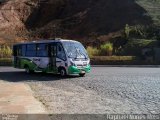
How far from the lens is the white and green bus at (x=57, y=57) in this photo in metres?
24.8

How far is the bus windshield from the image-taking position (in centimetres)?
2497

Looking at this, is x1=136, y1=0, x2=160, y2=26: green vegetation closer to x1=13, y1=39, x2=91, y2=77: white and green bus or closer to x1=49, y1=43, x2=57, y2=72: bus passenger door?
x1=13, y1=39, x2=91, y2=77: white and green bus

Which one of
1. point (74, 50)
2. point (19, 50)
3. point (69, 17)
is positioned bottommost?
point (19, 50)

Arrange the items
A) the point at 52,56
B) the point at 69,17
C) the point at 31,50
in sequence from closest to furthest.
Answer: the point at 52,56
the point at 31,50
the point at 69,17

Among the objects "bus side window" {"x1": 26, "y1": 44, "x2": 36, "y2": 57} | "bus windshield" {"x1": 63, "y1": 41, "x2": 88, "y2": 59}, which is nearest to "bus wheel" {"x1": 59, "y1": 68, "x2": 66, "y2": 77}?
"bus windshield" {"x1": 63, "y1": 41, "x2": 88, "y2": 59}

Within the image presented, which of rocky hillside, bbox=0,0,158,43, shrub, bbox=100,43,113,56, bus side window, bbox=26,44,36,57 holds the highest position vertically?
rocky hillside, bbox=0,0,158,43

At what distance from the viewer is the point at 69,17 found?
68.2 metres

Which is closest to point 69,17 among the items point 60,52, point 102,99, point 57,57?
point 57,57

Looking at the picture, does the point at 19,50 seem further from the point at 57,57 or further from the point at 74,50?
the point at 74,50

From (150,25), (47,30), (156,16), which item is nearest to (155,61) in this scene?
(150,25)

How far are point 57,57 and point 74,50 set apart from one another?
52.2 inches

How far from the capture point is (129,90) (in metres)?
16.9

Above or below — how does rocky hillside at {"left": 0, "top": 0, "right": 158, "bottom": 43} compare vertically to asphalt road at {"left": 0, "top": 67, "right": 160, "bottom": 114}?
above

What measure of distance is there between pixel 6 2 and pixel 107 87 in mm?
60185
